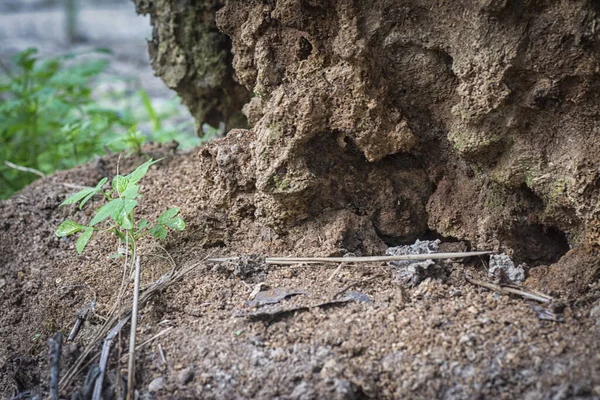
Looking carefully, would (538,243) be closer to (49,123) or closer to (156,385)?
(156,385)

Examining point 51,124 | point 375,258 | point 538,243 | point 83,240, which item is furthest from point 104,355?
point 51,124

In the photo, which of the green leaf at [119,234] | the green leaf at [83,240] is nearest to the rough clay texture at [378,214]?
the green leaf at [119,234]

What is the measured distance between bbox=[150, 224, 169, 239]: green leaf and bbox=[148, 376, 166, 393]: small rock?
625mm

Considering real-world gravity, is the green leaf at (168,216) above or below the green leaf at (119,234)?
above

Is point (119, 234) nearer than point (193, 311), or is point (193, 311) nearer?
point (193, 311)

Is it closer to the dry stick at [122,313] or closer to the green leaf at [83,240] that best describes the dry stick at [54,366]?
the dry stick at [122,313]

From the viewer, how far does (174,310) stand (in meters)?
2.03

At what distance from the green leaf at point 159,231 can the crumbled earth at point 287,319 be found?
0.09 m

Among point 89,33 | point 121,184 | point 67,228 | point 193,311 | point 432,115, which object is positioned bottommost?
point 89,33

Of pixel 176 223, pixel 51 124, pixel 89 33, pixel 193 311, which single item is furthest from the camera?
pixel 89 33

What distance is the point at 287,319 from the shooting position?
1.86 metres

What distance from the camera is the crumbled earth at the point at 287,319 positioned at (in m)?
1.60

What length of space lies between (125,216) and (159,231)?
0.22 meters


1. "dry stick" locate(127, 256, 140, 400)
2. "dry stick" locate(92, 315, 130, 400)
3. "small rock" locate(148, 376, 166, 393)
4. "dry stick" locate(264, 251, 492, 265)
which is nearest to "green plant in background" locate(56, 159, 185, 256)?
"dry stick" locate(127, 256, 140, 400)
